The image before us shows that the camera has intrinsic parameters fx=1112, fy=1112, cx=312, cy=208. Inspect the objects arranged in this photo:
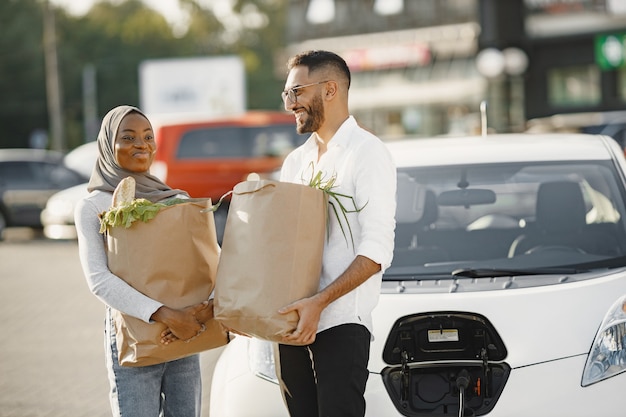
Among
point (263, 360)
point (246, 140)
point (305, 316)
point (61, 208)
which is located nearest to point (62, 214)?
point (61, 208)

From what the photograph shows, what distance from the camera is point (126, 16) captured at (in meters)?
95.9

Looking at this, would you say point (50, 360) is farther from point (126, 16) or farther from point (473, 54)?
point (126, 16)

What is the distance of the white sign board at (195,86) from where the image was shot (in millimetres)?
35625

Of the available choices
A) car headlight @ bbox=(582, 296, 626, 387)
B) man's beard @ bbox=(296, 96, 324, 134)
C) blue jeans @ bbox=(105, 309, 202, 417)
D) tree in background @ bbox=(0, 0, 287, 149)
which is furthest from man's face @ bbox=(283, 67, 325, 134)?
tree in background @ bbox=(0, 0, 287, 149)

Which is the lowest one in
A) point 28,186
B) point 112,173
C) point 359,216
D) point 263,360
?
point 28,186

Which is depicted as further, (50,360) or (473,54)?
(473,54)

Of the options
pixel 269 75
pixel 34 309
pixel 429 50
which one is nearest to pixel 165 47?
pixel 269 75

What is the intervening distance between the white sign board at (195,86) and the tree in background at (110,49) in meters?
18.2

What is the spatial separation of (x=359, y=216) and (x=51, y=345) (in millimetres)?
6260

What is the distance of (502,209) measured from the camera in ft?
18.1

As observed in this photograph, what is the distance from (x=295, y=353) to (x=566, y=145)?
2381mm

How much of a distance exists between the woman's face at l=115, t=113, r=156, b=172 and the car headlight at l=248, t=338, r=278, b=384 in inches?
34.3

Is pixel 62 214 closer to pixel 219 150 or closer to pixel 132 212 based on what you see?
pixel 219 150

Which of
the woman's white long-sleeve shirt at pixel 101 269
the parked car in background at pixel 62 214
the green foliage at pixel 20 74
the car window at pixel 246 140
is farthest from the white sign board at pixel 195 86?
the woman's white long-sleeve shirt at pixel 101 269
